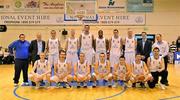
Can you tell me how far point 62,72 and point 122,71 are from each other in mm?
1836

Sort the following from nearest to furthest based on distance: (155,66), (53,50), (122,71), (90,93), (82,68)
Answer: (90,93) → (155,66) → (82,68) → (122,71) → (53,50)

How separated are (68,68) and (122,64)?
5.45 ft

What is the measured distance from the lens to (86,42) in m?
A: 10.9

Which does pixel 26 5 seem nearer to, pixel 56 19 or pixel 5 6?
pixel 5 6

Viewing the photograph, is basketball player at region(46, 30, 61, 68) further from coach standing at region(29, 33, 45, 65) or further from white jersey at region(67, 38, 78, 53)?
white jersey at region(67, 38, 78, 53)

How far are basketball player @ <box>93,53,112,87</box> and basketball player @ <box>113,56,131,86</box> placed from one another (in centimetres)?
21

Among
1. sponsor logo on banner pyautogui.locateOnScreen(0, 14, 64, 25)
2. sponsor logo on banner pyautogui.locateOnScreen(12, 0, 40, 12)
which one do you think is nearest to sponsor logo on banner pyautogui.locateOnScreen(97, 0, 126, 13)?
sponsor logo on banner pyautogui.locateOnScreen(0, 14, 64, 25)

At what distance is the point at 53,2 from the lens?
20656mm

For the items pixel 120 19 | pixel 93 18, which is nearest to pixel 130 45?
pixel 93 18

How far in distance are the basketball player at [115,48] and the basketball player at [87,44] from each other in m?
0.63

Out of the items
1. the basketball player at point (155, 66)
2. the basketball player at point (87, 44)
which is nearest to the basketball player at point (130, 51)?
the basketball player at point (155, 66)

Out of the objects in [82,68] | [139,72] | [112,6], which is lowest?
[139,72]

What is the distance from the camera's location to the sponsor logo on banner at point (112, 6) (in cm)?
2062

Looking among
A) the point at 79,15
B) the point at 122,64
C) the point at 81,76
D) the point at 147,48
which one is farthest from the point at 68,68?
the point at 79,15
